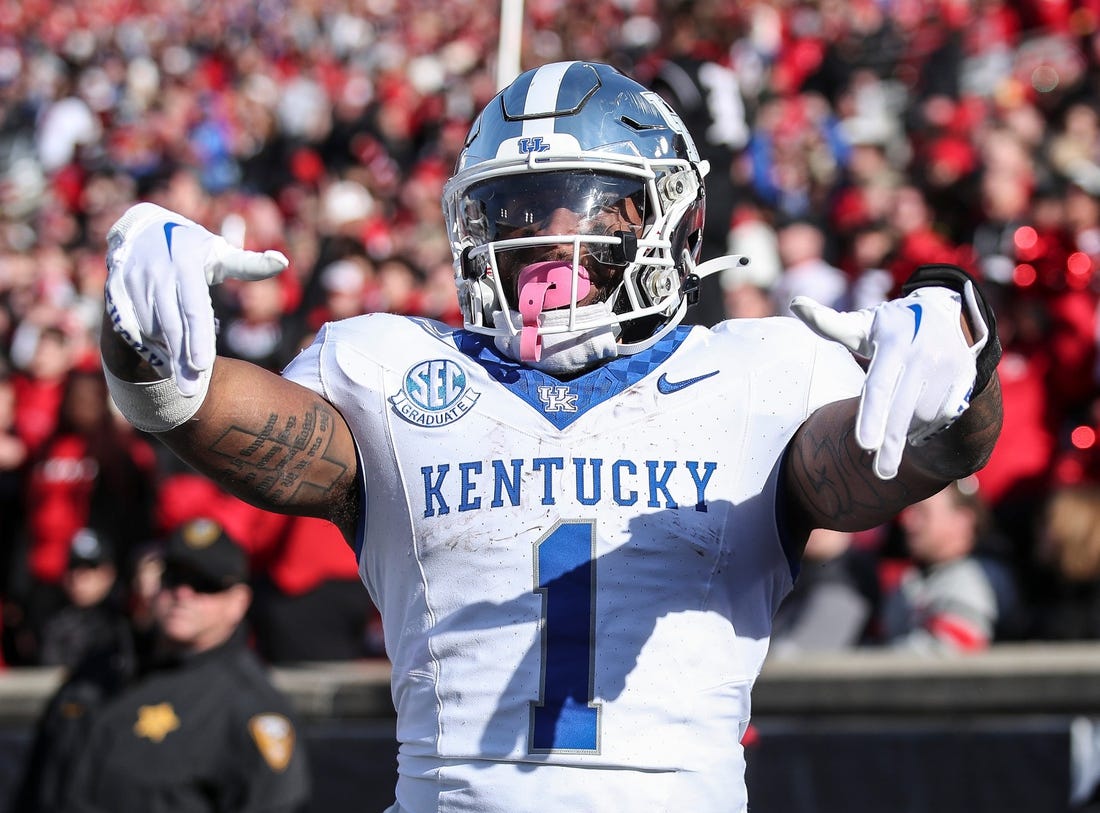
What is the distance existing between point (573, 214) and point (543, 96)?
0.80 feet

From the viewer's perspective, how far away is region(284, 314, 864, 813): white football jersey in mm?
2393

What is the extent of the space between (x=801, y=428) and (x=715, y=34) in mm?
2823

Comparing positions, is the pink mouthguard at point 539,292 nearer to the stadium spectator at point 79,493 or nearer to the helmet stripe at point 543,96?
the helmet stripe at point 543,96

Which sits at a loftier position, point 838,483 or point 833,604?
point 838,483

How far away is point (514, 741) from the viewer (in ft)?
7.84

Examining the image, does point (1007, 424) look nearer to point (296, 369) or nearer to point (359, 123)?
point (296, 369)

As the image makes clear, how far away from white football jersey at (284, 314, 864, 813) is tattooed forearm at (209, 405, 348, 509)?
0.07 meters

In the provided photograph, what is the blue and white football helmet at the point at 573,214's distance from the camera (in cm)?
262

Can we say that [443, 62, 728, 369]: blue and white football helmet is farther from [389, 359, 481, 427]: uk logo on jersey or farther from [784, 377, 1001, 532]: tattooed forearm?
[784, 377, 1001, 532]: tattooed forearm

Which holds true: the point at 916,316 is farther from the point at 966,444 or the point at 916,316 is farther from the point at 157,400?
the point at 157,400

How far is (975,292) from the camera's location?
233 centimetres

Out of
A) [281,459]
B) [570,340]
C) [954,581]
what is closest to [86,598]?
[954,581]

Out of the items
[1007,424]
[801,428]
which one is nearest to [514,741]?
[801,428]

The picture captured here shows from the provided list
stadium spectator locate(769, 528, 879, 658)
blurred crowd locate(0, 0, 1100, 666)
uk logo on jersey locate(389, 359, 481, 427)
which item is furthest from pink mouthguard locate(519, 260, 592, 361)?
stadium spectator locate(769, 528, 879, 658)
